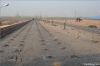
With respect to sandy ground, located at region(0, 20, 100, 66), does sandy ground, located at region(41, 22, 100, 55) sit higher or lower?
lower

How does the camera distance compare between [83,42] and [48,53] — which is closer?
[48,53]

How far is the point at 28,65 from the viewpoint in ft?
32.4

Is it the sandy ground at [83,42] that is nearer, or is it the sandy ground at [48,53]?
the sandy ground at [48,53]

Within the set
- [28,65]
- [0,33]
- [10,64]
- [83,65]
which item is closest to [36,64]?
[28,65]

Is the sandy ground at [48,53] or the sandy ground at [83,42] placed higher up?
the sandy ground at [48,53]

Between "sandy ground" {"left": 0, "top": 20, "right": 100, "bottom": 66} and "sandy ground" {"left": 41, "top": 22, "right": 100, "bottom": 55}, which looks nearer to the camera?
"sandy ground" {"left": 0, "top": 20, "right": 100, "bottom": 66}

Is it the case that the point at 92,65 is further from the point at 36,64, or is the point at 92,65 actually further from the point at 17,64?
the point at 17,64

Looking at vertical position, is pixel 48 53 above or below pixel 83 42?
above

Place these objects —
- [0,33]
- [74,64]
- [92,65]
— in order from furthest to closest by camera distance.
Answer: [0,33], [74,64], [92,65]

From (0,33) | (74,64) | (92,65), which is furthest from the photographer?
(0,33)

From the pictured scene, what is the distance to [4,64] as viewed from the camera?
398 inches

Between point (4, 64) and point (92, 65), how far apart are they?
369 centimetres

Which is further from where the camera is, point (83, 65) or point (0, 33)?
point (0, 33)

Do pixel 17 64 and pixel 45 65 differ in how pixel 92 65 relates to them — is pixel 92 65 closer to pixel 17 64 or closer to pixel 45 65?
pixel 45 65
